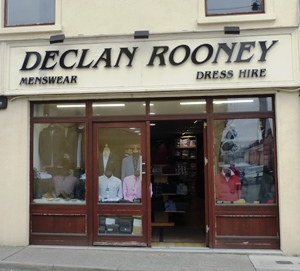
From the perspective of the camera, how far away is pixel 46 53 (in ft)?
24.2

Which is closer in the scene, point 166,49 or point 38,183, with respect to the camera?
point 166,49

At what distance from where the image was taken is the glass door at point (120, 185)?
7.29 meters

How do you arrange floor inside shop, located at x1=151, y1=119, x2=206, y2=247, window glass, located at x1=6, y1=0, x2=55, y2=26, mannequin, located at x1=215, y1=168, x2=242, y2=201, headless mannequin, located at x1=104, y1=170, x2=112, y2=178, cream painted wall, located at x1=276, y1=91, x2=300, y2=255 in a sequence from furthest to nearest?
floor inside shop, located at x1=151, y1=119, x2=206, y2=247 → window glass, located at x1=6, y1=0, x2=55, y2=26 → headless mannequin, located at x1=104, y1=170, x2=112, y2=178 → mannequin, located at x1=215, y1=168, x2=242, y2=201 → cream painted wall, located at x1=276, y1=91, x2=300, y2=255

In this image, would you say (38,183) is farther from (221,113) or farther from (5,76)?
(221,113)

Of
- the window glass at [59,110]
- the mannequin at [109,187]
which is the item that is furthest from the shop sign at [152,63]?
the mannequin at [109,187]

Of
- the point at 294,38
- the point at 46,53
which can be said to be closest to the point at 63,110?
the point at 46,53

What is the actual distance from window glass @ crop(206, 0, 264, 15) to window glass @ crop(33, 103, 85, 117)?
3.07m

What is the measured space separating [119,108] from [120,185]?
4.91 feet

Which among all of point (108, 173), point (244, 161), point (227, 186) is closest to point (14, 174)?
point (108, 173)

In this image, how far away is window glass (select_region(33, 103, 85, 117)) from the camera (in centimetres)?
753

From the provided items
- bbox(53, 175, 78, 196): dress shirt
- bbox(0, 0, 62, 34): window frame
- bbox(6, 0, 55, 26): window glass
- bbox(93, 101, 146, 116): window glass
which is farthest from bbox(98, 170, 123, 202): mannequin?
bbox(6, 0, 55, 26): window glass

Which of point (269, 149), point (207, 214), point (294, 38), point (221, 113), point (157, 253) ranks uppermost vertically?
point (294, 38)

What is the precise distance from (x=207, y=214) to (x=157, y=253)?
3.85 ft

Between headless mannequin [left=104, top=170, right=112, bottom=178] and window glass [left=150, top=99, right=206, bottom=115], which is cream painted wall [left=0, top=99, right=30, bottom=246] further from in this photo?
window glass [left=150, top=99, right=206, bottom=115]
